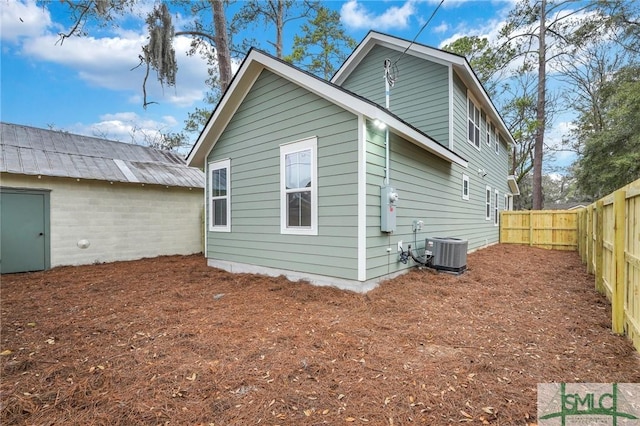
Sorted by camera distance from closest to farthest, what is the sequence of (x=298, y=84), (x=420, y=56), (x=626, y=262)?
(x=626, y=262) → (x=298, y=84) → (x=420, y=56)

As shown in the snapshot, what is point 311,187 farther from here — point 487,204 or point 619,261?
point 487,204

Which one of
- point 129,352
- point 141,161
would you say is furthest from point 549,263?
point 141,161

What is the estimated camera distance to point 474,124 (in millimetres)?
9766

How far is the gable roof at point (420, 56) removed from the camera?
771cm

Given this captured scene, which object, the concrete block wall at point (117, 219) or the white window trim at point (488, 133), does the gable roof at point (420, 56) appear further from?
the concrete block wall at point (117, 219)

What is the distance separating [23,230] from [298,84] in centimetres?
772

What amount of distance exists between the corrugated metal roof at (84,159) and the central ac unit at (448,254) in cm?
815

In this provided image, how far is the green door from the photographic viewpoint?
707 centimetres

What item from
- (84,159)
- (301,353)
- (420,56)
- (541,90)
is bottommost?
(301,353)

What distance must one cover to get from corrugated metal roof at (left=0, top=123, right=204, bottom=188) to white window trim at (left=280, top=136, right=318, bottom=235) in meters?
5.74

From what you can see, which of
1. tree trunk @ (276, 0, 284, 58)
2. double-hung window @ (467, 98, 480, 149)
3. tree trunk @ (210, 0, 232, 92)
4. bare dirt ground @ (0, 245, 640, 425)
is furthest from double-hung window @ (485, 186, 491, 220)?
tree trunk @ (276, 0, 284, 58)

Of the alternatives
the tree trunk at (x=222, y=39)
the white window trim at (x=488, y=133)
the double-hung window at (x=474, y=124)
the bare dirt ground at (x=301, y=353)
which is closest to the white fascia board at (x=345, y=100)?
the bare dirt ground at (x=301, y=353)

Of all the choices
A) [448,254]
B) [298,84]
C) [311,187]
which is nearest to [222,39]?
[298,84]

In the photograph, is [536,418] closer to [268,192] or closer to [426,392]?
[426,392]
